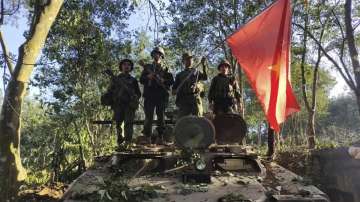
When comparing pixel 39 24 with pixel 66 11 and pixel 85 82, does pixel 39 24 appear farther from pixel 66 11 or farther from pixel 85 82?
pixel 85 82

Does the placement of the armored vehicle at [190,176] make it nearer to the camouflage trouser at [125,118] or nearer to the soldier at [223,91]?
the camouflage trouser at [125,118]

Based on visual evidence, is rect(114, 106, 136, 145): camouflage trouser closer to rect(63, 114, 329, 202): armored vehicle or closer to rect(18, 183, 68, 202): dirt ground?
rect(63, 114, 329, 202): armored vehicle

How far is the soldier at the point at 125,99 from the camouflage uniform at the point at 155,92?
0.20 metres

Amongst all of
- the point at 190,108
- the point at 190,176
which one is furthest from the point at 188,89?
the point at 190,176

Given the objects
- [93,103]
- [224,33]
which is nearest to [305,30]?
[224,33]

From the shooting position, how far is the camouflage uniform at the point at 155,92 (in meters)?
8.77

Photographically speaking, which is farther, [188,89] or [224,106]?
[224,106]

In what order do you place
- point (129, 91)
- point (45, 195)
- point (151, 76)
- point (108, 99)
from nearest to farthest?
point (151, 76), point (129, 91), point (108, 99), point (45, 195)

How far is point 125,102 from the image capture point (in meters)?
8.87

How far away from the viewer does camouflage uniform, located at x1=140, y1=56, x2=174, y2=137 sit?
8773mm

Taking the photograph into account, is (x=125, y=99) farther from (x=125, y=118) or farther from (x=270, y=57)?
(x=270, y=57)

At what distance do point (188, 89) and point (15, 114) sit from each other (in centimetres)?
327

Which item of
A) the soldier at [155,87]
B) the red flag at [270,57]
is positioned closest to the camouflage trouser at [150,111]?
the soldier at [155,87]

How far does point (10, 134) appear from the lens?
954cm
